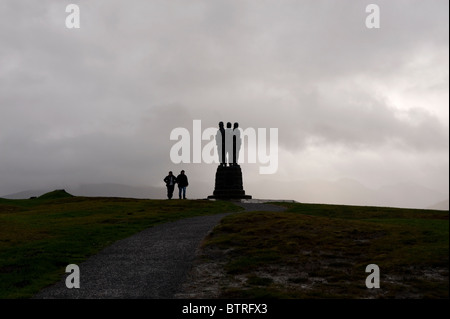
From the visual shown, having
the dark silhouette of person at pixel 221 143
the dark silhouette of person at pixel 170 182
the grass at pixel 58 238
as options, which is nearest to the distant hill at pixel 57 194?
the dark silhouette of person at pixel 170 182

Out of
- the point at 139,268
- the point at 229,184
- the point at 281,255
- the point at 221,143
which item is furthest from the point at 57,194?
the point at 281,255

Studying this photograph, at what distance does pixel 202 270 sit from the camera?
12.3 metres

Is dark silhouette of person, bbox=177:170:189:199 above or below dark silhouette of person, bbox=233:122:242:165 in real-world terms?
below

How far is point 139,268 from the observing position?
12789 millimetres

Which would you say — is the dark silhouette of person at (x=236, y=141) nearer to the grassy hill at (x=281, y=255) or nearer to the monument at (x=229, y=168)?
the monument at (x=229, y=168)

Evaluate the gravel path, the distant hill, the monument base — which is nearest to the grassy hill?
the gravel path

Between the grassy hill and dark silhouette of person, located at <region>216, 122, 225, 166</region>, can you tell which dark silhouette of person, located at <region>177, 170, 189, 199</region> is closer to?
dark silhouette of person, located at <region>216, 122, 225, 166</region>

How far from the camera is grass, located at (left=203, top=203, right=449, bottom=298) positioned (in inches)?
397

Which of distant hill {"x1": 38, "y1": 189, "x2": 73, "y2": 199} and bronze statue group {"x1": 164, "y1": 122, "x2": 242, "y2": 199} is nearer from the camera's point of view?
bronze statue group {"x1": 164, "y1": 122, "x2": 242, "y2": 199}

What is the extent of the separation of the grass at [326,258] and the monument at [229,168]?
72.2 ft

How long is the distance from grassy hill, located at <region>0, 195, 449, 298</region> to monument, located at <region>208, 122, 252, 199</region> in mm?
19499

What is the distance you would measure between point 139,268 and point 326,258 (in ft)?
18.8

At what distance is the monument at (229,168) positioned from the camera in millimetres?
41312
